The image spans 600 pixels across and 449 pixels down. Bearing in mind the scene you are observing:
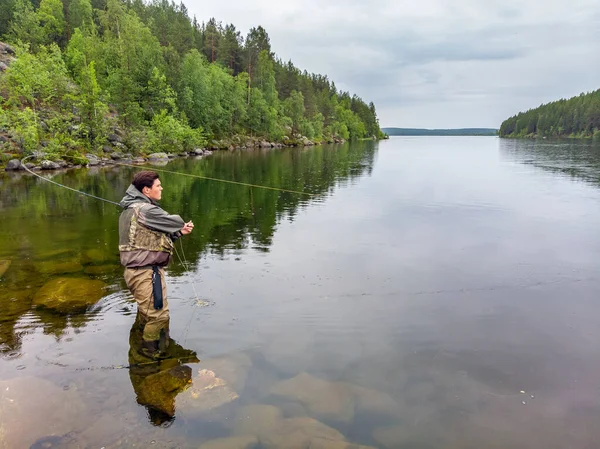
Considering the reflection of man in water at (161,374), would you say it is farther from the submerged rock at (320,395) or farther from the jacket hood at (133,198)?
the jacket hood at (133,198)

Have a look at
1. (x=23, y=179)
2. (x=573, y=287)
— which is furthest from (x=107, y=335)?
(x=23, y=179)

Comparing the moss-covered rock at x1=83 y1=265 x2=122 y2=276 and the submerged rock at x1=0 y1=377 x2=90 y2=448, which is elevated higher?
the moss-covered rock at x1=83 y1=265 x2=122 y2=276

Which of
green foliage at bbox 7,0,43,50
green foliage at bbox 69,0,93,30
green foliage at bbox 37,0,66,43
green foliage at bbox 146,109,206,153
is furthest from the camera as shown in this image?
green foliage at bbox 69,0,93,30

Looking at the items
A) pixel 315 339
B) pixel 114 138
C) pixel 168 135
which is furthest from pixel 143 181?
pixel 168 135

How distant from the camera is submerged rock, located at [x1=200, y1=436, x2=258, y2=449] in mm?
4922

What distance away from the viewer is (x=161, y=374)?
20.5 feet

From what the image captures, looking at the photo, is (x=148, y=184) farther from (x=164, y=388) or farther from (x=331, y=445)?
(x=331, y=445)

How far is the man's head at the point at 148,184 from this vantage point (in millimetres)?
6438

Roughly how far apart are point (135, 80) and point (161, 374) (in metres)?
61.5

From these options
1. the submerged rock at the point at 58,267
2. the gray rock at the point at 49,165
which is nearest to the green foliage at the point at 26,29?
the gray rock at the point at 49,165

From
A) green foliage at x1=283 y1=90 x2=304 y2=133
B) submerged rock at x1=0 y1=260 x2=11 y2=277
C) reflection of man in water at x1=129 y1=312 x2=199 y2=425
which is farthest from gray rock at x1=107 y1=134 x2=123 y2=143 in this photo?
green foliage at x1=283 y1=90 x2=304 y2=133

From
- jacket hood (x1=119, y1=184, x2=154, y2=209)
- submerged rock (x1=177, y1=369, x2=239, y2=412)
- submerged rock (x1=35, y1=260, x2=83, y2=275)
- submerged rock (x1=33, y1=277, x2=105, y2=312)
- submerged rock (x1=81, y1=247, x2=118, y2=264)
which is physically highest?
jacket hood (x1=119, y1=184, x2=154, y2=209)

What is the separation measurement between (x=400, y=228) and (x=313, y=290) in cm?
755

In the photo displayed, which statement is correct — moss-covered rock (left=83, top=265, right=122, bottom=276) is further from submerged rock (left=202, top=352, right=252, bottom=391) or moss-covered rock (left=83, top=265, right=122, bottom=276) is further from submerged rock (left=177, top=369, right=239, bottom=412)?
submerged rock (left=177, top=369, right=239, bottom=412)
